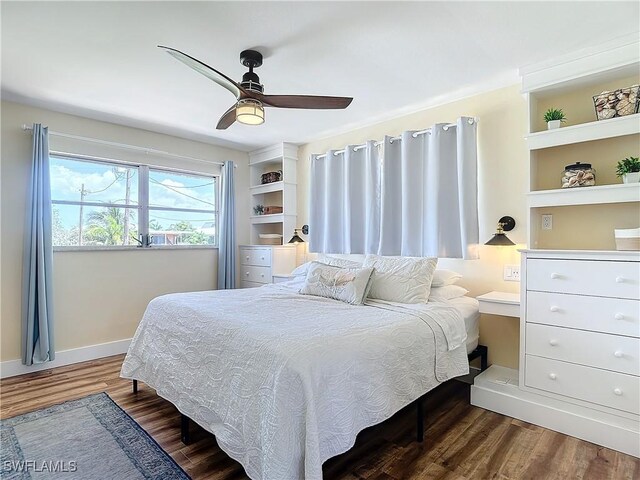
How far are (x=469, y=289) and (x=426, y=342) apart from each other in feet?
3.82

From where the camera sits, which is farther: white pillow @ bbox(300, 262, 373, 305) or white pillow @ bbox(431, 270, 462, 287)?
white pillow @ bbox(431, 270, 462, 287)

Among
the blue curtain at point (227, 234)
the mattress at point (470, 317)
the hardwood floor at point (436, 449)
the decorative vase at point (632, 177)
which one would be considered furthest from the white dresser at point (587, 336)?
the blue curtain at point (227, 234)

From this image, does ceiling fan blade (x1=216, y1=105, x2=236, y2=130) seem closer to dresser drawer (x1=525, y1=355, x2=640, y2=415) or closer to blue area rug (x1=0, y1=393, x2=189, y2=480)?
blue area rug (x1=0, y1=393, x2=189, y2=480)

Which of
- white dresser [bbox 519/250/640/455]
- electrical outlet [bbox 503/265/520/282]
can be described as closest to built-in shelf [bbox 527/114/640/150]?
white dresser [bbox 519/250/640/455]

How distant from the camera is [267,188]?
470 cm

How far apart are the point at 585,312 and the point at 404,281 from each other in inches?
44.3

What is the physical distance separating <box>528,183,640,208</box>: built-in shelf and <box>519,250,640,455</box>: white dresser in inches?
13.9

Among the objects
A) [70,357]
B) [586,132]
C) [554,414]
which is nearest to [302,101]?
[586,132]

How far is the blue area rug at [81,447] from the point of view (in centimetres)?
176

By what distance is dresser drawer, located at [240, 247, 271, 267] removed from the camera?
170 inches

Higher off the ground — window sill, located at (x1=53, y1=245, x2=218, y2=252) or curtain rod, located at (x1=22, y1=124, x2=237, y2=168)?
curtain rod, located at (x1=22, y1=124, x2=237, y2=168)

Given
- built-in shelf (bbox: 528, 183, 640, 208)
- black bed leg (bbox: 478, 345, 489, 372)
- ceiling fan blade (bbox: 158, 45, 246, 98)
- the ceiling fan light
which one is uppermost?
ceiling fan blade (bbox: 158, 45, 246, 98)

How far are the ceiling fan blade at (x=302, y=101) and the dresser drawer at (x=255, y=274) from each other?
95.4 inches

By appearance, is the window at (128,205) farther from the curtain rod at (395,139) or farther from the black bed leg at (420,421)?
the black bed leg at (420,421)
